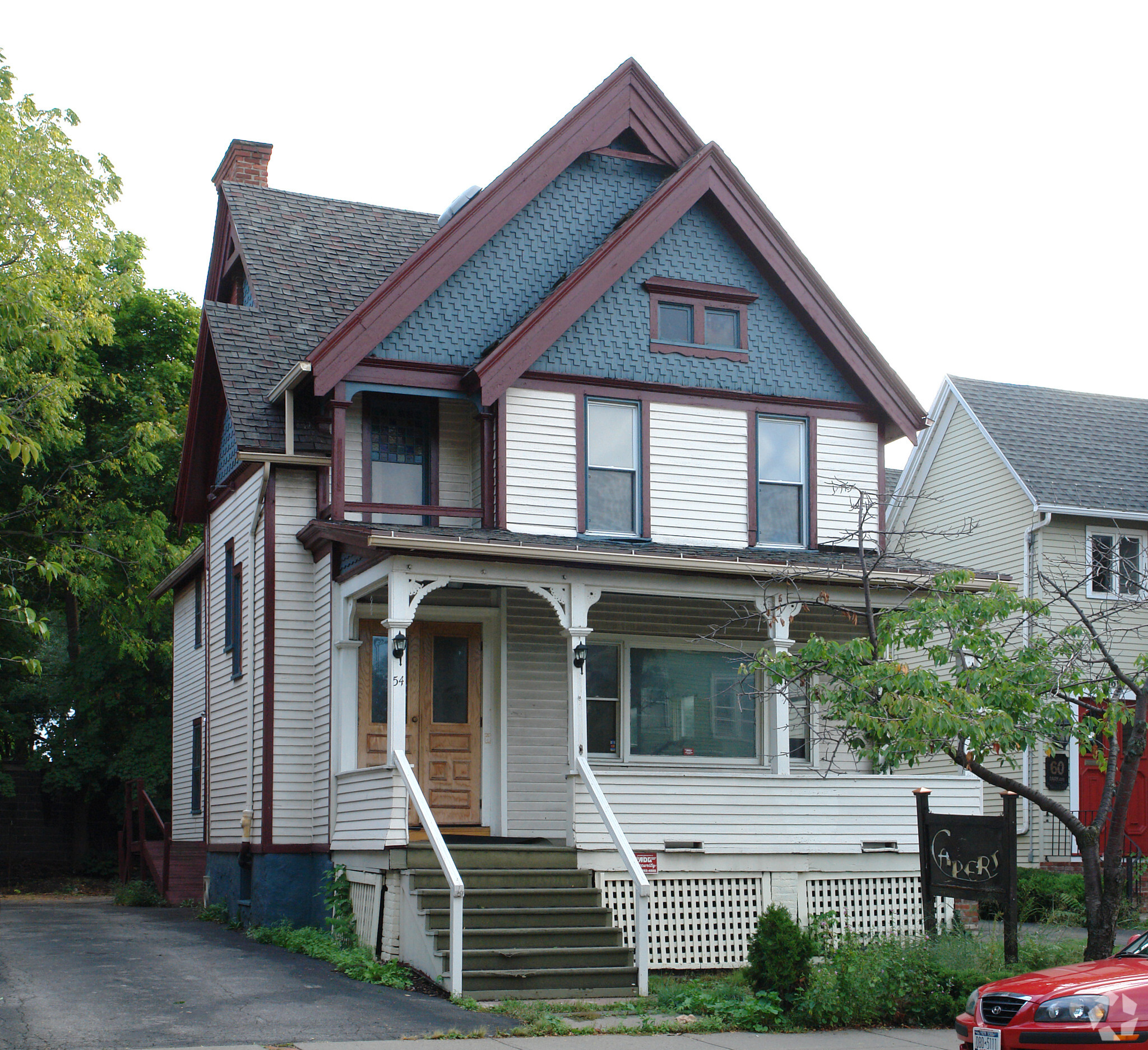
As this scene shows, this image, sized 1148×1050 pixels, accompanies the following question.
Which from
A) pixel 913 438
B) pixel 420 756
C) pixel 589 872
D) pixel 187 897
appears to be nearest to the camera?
pixel 589 872

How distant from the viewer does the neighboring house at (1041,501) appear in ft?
74.3

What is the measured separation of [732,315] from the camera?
61.0 feet

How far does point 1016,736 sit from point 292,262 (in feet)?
41.3

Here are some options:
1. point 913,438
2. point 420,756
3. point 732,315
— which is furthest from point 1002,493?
point 420,756

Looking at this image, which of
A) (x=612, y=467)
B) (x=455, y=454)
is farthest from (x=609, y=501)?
(x=455, y=454)

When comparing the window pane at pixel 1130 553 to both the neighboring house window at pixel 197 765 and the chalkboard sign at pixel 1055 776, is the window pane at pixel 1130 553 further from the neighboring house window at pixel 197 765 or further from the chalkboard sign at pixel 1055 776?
the neighboring house window at pixel 197 765

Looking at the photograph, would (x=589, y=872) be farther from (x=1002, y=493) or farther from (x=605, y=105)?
(x=1002, y=493)

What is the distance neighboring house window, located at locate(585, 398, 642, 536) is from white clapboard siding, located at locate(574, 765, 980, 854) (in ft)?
10.1

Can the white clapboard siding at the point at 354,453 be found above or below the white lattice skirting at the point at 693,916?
above

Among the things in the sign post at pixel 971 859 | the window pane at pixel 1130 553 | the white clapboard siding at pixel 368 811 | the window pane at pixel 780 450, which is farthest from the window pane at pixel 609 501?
the window pane at pixel 1130 553

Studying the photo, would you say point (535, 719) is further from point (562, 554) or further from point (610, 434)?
point (610, 434)

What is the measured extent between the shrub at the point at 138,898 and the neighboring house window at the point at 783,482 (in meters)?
11.3

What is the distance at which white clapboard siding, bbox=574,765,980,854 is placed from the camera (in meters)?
14.9

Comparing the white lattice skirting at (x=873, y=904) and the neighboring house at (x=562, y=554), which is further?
the white lattice skirting at (x=873, y=904)
